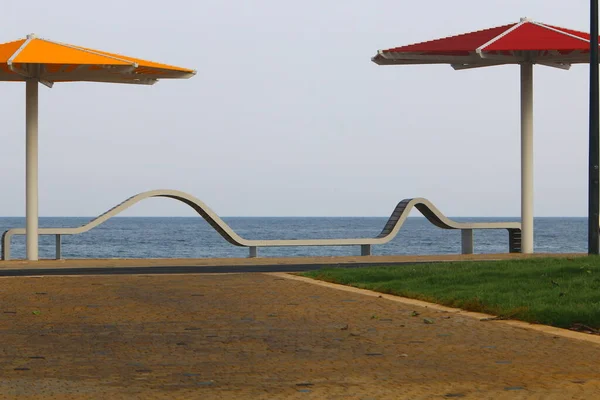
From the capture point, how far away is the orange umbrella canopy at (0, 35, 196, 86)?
22766 millimetres

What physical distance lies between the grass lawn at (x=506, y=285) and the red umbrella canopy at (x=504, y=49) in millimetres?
6804

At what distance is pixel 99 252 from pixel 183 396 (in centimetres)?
6929

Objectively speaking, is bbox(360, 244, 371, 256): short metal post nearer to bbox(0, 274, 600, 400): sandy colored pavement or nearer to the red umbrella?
the red umbrella


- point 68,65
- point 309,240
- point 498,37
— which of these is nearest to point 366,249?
point 309,240

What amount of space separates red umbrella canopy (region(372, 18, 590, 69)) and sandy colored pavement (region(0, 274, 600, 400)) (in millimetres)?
11489

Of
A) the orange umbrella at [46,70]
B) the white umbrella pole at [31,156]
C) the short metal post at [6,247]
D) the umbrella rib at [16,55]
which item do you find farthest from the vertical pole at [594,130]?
the short metal post at [6,247]

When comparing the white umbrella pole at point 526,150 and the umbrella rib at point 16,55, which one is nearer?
the umbrella rib at point 16,55

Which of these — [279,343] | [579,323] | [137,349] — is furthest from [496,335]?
[137,349]

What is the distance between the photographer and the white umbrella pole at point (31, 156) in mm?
24891

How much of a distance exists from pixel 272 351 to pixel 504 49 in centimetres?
1635

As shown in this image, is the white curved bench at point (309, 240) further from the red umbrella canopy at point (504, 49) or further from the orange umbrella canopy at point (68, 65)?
the red umbrella canopy at point (504, 49)

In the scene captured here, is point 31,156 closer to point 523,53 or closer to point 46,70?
point 46,70

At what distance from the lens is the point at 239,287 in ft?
55.1

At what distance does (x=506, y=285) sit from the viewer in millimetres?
15281
